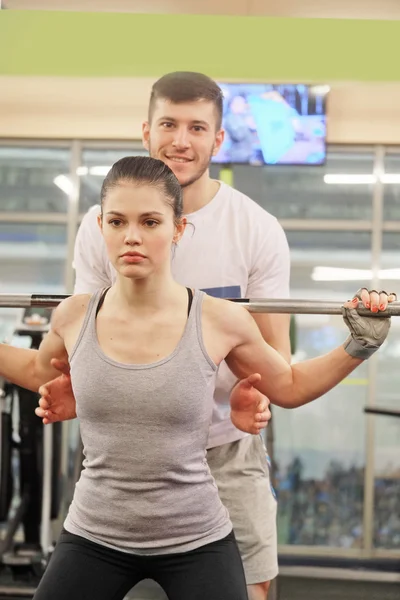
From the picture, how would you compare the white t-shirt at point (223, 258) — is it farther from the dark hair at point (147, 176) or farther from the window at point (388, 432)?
the window at point (388, 432)

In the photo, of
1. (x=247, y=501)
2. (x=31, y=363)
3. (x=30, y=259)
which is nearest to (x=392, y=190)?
(x=30, y=259)

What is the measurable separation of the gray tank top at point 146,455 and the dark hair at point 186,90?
1.04m

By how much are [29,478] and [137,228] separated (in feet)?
10.1

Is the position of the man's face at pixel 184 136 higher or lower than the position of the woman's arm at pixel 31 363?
higher

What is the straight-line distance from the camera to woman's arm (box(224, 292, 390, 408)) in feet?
6.25

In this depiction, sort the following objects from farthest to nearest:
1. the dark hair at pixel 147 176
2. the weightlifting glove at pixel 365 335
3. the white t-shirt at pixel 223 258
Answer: the white t-shirt at pixel 223 258 < the weightlifting glove at pixel 365 335 < the dark hair at pixel 147 176

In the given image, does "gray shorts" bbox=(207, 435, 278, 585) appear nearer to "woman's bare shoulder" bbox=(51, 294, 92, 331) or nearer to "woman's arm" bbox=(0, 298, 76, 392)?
"woman's arm" bbox=(0, 298, 76, 392)

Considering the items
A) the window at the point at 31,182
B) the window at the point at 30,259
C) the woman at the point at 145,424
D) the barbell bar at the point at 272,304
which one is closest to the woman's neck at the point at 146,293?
the woman at the point at 145,424

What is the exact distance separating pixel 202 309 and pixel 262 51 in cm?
207

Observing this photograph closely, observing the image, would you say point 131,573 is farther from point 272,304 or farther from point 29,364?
point 272,304

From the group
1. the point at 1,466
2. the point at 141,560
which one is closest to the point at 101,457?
the point at 141,560

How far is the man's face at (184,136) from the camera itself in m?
2.37

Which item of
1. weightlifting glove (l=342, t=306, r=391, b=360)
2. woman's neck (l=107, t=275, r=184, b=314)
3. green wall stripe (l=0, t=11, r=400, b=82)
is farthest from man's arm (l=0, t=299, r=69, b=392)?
green wall stripe (l=0, t=11, r=400, b=82)

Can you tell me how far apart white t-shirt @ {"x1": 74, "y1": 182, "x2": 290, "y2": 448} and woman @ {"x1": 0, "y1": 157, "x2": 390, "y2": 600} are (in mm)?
483
